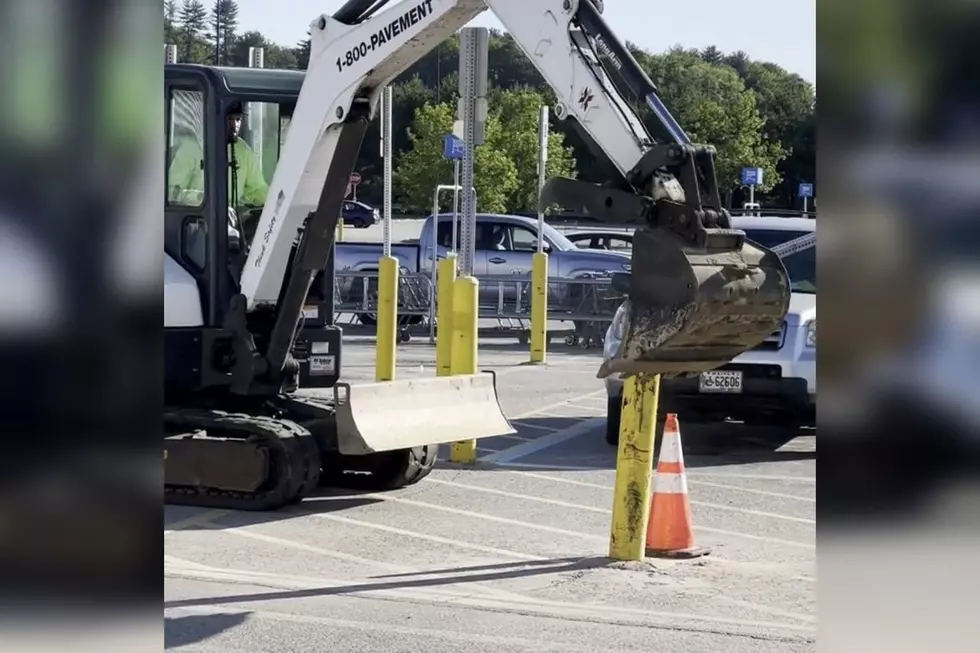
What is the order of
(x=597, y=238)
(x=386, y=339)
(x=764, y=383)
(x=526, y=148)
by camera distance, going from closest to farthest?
(x=764, y=383) < (x=386, y=339) < (x=597, y=238) < (x=526, y=148)

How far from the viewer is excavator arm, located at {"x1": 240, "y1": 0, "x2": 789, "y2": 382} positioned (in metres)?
5.95

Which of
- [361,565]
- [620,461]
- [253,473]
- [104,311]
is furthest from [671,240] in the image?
[104,311]

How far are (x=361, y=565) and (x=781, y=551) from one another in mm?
2362

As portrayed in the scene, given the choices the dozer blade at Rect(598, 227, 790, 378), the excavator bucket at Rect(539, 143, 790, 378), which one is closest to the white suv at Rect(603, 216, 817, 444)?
the excavator bucket at Rect(539, 143, 790, 378)

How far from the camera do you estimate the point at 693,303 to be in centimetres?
581

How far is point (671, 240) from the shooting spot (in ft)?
19.8

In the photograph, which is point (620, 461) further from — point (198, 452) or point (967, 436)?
point (967, 436)

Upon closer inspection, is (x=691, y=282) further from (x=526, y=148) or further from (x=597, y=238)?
(x=526, y=148)

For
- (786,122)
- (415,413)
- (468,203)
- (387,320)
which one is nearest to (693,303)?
(415,413)

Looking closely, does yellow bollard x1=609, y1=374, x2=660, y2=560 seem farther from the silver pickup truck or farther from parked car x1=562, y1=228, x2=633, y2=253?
parked car x1=562, y1=228, x2=633, y2=253

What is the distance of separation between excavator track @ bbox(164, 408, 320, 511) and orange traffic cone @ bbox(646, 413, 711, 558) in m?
2.28

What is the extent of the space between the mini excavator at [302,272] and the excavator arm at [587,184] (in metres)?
0.01

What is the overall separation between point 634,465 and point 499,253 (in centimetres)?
1708

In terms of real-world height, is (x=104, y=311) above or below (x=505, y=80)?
below
